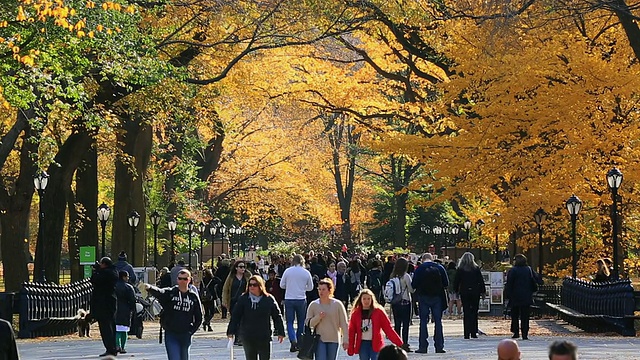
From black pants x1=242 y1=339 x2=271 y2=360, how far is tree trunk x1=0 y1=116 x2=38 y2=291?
20.1m

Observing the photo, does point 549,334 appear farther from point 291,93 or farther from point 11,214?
point 291,93

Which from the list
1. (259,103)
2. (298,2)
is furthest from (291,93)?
(298,2)

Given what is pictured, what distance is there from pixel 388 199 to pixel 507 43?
5003cm

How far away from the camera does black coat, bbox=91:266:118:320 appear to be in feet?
68.6

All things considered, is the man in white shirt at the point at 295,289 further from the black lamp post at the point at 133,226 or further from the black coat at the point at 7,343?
the black lamp post at the point at 133,226

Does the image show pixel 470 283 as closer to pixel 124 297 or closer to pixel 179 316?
pixel 124 297

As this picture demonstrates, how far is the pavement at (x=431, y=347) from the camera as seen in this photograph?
2116cm

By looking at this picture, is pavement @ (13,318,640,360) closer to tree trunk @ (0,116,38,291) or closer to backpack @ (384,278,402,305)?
backpack @ (384,278,402,305)

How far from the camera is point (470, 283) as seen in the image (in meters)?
24.9

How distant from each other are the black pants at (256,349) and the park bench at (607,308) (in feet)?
40.6

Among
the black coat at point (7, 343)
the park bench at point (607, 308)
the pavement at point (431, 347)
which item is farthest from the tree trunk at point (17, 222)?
the black coat at point (7, 343)

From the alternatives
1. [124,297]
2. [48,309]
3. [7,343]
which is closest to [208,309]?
[48,309]

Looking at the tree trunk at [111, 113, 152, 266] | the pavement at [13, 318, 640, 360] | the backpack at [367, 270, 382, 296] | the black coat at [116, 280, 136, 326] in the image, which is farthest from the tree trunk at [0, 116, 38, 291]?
the black coat at [116, 280, 136, 326]

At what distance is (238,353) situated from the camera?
75.3 ft
